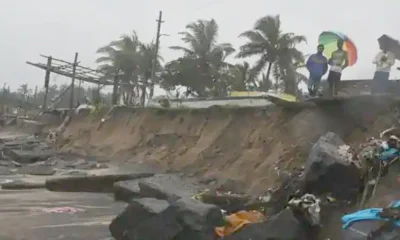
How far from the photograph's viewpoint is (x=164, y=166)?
15930 millimetres

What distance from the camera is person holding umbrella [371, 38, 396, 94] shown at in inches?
416

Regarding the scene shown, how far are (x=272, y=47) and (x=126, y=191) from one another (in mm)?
29817

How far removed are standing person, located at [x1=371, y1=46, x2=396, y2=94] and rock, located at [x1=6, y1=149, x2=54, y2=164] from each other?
13.6m

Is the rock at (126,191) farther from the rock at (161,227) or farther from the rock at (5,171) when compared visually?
the rock at (5,171)

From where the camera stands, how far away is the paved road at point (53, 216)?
26.1ft

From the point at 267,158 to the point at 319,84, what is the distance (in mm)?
2078

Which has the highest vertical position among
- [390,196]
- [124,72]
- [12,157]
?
[124,72]

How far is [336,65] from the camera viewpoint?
11.5 meters

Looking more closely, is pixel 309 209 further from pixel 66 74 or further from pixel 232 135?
pixel 66 74

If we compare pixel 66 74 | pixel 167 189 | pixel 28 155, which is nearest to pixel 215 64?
pixel 66 74

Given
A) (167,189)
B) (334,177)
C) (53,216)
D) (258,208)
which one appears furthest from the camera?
(167,189)

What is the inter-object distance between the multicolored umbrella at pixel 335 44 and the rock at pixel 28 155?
12.4 meters

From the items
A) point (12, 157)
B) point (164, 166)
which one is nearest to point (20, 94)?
point (12, 157)

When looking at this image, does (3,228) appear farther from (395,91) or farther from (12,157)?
(12,157)
